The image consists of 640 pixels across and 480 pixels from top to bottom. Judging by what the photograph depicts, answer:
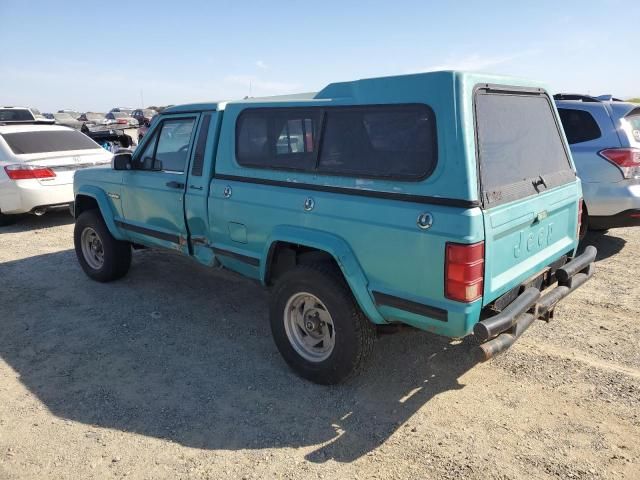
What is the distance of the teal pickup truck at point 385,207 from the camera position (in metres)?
2.66

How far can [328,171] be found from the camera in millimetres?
3205

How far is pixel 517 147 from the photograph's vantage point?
3.13m

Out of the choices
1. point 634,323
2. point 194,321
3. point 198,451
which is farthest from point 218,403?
point 634,323

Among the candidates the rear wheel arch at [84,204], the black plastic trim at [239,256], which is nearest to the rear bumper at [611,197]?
the black plastic trim at [239,256]

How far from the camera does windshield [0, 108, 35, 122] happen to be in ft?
51.0

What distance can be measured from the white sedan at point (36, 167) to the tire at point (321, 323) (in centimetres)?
590

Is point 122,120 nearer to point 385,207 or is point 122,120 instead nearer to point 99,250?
point 99,250

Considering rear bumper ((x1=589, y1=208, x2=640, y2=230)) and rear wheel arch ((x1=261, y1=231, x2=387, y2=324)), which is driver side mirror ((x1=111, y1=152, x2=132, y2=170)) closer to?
rear wheel arch ((x1=261, y1=231, x2=387, y2=324))

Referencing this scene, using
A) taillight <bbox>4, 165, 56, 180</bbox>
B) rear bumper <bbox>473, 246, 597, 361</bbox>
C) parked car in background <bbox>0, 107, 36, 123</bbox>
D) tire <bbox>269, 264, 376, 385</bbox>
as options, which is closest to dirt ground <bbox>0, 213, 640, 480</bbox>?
tire <bbox>269, 264, 376, 385</bbox>

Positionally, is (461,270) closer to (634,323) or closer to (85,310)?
(634,323)

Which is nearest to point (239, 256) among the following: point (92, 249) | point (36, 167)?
point (92, 249)

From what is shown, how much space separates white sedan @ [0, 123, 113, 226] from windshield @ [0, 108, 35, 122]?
28.4ft

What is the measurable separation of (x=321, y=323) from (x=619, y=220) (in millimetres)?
4071

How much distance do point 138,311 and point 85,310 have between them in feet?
1.76
